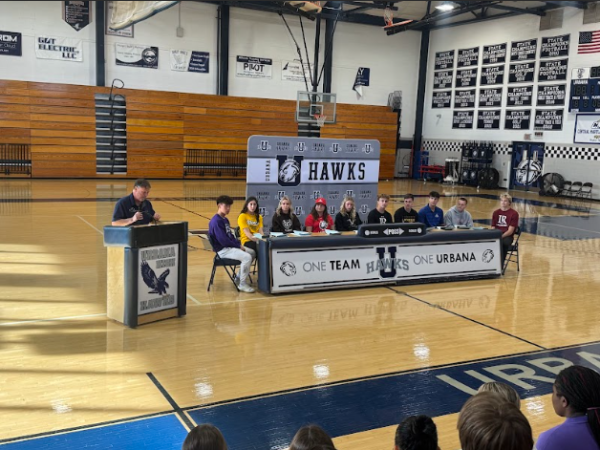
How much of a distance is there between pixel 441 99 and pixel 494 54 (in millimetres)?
3426

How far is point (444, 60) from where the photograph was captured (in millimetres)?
26906

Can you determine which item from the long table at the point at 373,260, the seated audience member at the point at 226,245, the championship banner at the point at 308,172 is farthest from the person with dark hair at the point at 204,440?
the championship banner at the point at 308,172

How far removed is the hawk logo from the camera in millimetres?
10680

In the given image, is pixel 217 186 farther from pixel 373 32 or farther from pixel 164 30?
pixel 373 32

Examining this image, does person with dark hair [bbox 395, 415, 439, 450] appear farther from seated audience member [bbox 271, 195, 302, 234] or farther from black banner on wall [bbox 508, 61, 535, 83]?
black banner on wall [bbox 508, 61, 535, 83]

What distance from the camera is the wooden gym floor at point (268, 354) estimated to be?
4258 millimetres

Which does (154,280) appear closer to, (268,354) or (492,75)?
(268,354)

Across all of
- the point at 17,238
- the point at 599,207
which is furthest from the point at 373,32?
the point at 17,238

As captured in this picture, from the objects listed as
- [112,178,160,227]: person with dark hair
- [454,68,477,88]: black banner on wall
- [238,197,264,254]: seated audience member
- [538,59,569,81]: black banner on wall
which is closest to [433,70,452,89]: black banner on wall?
[454,68,477,88]: black banner on wall

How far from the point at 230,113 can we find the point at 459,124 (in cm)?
1005

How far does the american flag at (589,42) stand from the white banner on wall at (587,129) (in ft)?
7.29

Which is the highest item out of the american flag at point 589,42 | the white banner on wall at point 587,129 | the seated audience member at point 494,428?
the american flag at point 589,42

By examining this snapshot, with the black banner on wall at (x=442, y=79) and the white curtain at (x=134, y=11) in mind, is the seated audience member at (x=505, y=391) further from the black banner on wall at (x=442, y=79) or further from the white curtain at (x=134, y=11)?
the black banner on wall at (x=442, y=79)

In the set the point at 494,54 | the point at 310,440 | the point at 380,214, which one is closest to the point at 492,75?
the point at 494,54
